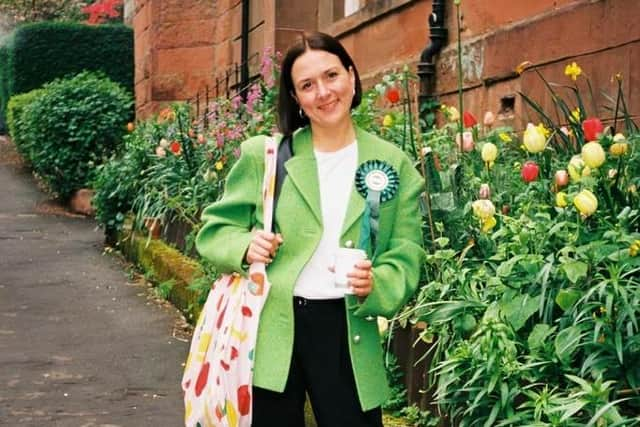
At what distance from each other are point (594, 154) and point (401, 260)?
0.94 meters

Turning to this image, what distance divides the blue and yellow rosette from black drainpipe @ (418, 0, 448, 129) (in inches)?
202

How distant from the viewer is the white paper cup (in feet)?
9.83

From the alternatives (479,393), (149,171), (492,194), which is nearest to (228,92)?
(149,171)

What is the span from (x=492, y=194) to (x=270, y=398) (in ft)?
6.86

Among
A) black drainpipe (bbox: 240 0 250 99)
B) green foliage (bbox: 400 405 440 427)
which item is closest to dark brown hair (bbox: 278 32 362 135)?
green foliage (bbox: 400 405 440 427)

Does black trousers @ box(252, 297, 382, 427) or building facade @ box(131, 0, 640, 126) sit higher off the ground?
building facade @ box(131, 0, 640, 126)

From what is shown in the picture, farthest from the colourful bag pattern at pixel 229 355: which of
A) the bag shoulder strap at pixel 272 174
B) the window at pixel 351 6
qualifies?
the window at pixel 351 6

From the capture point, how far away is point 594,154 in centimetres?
381

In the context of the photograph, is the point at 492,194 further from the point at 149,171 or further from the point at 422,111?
the point at 149,171

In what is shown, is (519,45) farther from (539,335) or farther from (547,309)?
(539,335)

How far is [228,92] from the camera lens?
13867mm

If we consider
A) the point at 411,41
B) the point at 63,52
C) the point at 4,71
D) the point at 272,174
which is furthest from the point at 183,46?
the point at 272,174

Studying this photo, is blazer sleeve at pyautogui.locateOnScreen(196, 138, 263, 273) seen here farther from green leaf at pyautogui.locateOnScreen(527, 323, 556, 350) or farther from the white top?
green leaf at pyautogui.locateOnScreen(527, 323, 556, 350)

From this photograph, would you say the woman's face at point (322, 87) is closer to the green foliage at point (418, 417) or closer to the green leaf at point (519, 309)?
the green leaf at point (519, 309)
